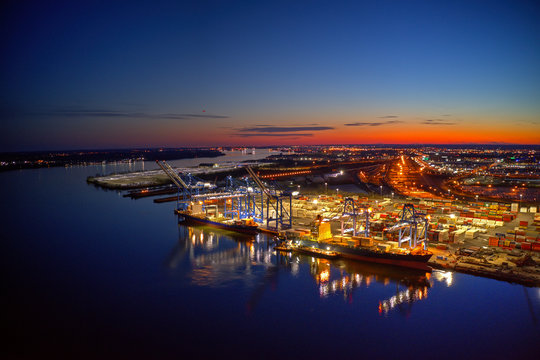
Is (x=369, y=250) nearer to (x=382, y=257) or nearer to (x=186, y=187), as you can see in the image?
(x=382, y=257)

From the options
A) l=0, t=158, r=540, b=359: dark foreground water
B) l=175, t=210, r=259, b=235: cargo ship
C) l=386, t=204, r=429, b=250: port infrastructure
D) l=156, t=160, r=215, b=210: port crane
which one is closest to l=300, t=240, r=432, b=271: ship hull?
l=0, t=158, r=540, b=359: dark foreground water

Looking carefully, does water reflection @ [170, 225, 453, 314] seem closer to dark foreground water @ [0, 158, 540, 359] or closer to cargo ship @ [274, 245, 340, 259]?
dark foreground water @ [0, 158, 540, 359]

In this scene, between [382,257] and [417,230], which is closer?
[382,257]

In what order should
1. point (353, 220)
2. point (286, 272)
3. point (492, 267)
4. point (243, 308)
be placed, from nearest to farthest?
point (243, 308) → point (492, 267) → point (286, 272) → point (353, 220)

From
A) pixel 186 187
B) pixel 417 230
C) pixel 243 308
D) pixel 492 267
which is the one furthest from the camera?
pixel 186 187

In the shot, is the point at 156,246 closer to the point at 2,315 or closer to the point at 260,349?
the point at 2,315

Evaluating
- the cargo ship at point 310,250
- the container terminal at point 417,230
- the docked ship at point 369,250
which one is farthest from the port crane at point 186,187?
the docked ship at point 369,250

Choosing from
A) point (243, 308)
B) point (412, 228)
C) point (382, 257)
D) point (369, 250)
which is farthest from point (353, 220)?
point (243, 308)
